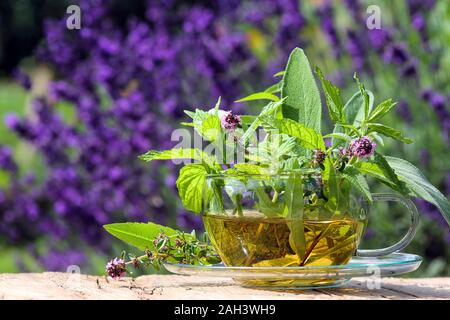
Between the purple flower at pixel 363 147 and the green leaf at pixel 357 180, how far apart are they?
27mm

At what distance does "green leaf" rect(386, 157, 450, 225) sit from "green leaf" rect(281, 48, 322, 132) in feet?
0.38

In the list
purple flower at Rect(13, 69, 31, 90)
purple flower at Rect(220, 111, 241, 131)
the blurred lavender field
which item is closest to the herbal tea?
purple flower at Rect(220, 111, 241, 131)

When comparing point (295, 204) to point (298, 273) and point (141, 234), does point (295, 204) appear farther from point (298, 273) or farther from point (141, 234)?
point (141, 234)

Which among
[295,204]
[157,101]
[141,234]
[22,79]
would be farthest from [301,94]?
[22,79]

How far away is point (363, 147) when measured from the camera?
3.19 ft

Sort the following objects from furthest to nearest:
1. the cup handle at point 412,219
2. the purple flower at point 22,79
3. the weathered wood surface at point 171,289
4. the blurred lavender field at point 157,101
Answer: the purple flower at point 22,79 → the blurred lavender field at point 157,101 → the cup handle at point 412,219 → the weathered wood surface at point 171,289

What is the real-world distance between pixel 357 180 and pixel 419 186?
93mm

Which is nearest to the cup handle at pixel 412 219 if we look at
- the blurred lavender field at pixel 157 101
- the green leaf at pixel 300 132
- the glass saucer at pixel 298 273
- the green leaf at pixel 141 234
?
the glass saucer at pixel 298 273

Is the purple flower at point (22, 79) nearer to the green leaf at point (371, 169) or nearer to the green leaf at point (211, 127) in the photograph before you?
the green leaf at point (211, 127)

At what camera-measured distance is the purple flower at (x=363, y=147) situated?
38.2 inches

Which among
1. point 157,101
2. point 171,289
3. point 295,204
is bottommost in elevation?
point 171,289

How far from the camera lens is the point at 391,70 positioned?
117 inches
